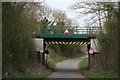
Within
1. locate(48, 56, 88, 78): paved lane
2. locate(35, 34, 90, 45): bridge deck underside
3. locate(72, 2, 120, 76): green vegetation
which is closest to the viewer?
locate(72, 2, 120, 76): green vegetation

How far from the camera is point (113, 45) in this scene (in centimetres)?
1434

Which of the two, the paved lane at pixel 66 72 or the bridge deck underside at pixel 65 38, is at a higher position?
the bridge deck underside at pixel 65 38

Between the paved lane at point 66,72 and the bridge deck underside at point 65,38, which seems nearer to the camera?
the paved lane at point 66,72

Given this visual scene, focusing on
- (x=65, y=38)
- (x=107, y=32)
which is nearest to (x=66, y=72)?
(x=65, y=38)

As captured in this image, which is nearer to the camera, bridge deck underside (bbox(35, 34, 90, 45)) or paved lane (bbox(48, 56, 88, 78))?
paved lane (bbox(48, 56, 88, 78))

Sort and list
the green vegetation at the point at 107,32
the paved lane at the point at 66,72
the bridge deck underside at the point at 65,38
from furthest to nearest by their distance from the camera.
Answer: the bridge deck underside at the point at 65,38 < the paved lane at the point at 66,72 < the green vegetation at the point at 107,32

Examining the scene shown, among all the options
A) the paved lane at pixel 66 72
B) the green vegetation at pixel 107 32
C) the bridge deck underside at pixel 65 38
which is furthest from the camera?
the bridge deck underside at pixel 65 38

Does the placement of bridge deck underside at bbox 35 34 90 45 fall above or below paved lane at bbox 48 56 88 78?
above

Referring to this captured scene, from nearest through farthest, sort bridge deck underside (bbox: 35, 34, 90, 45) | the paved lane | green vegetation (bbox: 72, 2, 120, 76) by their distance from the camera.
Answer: green vegetation (bbox: 72, 2, 120, 76)
the paved lane
bridge deck underside (bbox: 35, 34, 90, 45)

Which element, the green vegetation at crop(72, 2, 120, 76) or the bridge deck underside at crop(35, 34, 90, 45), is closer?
the green vegetation at crop(72, 2, 120, 76)

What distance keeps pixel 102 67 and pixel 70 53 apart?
153 feet

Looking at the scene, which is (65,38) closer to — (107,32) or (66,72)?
(66,72)

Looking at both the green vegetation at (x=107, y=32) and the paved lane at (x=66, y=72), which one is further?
the paved lane at (x=66, y=72)

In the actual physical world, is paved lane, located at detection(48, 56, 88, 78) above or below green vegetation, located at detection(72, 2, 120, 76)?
below
